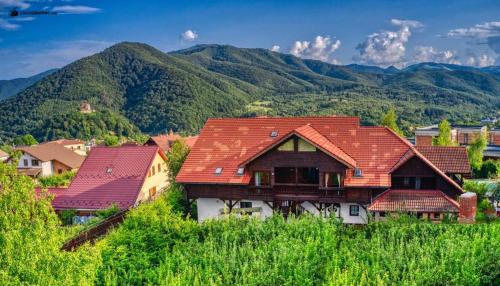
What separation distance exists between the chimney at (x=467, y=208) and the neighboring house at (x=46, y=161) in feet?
214

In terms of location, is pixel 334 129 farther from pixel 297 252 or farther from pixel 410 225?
pixel 297 252

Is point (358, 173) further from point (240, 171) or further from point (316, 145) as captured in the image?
point (240, 171)

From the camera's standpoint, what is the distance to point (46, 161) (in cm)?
7650

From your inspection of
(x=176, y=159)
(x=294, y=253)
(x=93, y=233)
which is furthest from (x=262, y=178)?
(x=294, y=253)

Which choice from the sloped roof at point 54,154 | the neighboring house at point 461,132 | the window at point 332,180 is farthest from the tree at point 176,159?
the neighboring house at point 461,132

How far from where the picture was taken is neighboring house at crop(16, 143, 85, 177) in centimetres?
7575

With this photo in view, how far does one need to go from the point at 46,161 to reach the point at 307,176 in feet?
193

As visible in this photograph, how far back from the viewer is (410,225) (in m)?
24.0

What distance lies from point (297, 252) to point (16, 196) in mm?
11731

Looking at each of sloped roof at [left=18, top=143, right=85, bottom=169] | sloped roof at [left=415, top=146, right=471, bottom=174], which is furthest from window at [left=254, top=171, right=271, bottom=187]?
sloped roof at [left=18, top=143, right=85, bottom=169]

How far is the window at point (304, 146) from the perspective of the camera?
1231 inches

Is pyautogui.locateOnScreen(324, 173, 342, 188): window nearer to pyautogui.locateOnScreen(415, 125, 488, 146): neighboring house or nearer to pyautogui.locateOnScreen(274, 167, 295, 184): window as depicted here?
pyautogui.locateOnScreen(274, 167, 295, 184): window

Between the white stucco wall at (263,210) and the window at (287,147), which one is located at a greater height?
the window at (287,147)

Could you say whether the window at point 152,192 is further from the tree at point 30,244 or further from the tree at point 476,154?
the tree at point 476,154
